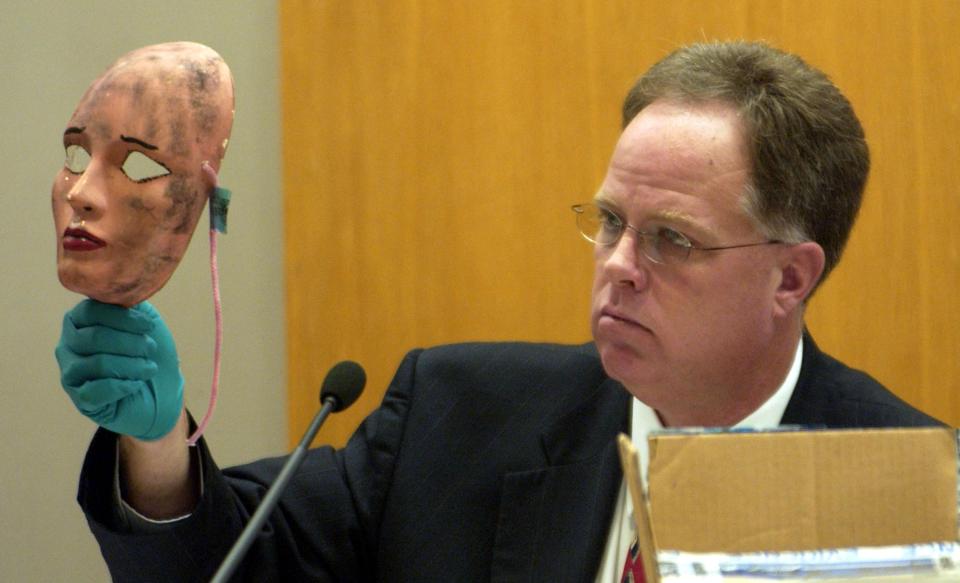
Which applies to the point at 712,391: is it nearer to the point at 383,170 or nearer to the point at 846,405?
the point at 846,405

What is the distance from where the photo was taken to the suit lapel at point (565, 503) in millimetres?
1277

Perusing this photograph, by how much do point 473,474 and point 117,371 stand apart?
49 centimetres

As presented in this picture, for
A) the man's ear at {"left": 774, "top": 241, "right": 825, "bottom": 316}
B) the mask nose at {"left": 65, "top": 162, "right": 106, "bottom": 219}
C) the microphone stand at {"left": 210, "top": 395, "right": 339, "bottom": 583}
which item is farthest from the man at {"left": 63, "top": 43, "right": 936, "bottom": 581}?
the microphone stand at {"left": 210, "top": 395, "right": 339, "bottom": 583}

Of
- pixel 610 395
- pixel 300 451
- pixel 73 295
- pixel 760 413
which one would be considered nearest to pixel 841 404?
pixel 760 413

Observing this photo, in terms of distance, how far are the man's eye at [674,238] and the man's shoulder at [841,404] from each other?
0.24 metres

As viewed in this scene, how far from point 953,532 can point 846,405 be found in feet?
2.10

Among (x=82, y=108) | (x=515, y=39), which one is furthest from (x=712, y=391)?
(x=515, y=39)

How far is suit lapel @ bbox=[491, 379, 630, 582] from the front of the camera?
4.19ft

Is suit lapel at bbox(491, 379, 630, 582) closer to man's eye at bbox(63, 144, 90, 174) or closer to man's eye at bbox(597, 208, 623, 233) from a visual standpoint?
man's eye at bbox(597, 208, 623, 233)

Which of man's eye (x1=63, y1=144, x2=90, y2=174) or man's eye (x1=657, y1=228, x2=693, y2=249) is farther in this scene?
man's eye (x1=657, y1=228, x2=693, y2=249)

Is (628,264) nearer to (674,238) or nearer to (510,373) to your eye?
(674,238)

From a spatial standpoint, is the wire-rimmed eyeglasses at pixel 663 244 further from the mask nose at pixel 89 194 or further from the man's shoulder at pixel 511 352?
the mask nose at pixel 89 194

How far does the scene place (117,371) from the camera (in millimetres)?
1052

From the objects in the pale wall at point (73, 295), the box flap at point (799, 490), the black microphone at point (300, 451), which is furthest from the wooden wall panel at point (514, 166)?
the box flap at point (799, 490)
